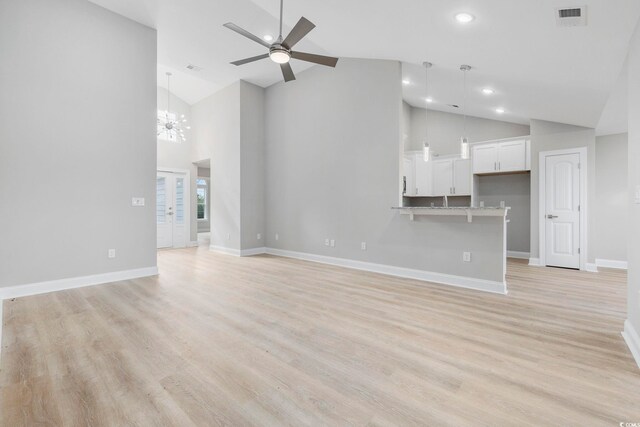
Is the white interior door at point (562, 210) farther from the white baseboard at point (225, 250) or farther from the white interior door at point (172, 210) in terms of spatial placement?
the white interior door at point (172, 210)

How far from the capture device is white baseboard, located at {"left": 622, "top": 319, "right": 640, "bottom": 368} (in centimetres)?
215

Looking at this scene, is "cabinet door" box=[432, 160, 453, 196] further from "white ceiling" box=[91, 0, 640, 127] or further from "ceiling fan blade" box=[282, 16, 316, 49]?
"ceiling fan blade" box=[282, 16, 316, 49]

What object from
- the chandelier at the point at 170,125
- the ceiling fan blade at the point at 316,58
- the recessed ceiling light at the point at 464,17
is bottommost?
the ceiling fan blade at the point at 316,58

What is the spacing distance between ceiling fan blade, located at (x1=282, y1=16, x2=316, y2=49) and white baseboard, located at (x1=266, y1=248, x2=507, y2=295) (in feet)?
11.8

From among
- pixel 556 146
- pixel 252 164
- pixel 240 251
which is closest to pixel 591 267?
pixel 556 146

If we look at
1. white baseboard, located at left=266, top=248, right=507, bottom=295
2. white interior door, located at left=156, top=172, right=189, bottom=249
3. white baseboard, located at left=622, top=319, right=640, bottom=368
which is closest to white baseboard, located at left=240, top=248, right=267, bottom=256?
white baseboard, located at left=266, top=248, right=507, bottom=295

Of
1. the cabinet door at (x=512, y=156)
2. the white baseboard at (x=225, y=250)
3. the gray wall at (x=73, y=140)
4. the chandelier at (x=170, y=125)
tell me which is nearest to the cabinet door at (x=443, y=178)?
the cabinet door at (x=512, y=156)

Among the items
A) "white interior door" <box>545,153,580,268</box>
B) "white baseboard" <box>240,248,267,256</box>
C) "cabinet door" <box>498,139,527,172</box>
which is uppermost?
"cabinet door" <box>498,139,527,172</box>

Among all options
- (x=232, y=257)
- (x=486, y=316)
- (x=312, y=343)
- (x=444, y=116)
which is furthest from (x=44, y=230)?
Answer: (x=444, y=116)

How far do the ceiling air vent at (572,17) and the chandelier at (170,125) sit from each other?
728cm

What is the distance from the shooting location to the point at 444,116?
7.12m

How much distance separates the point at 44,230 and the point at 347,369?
169 inches

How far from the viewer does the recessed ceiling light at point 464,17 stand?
8.71 ft

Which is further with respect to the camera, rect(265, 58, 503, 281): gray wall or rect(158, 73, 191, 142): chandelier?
rect(158, 73, 191, 142): chandelier
